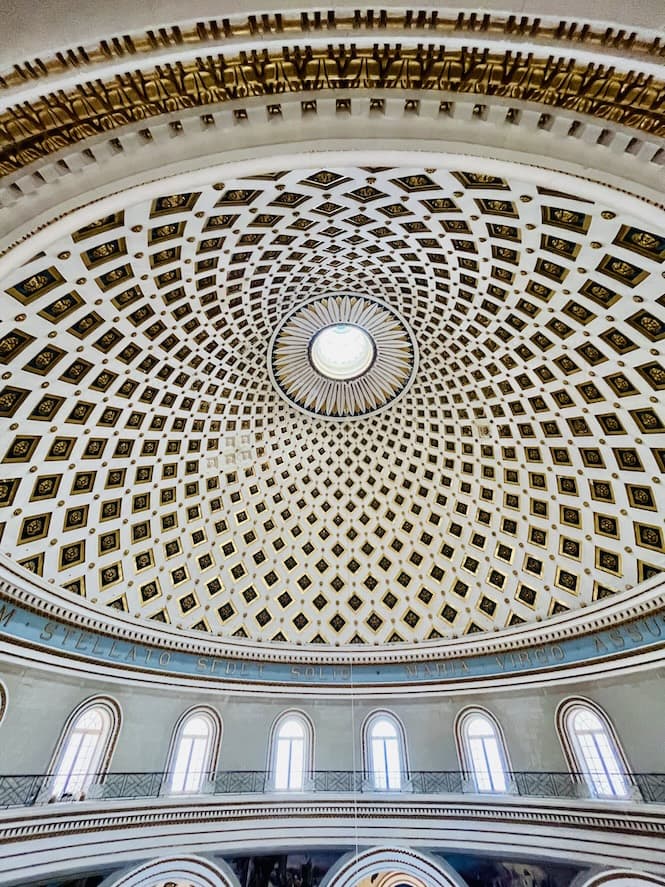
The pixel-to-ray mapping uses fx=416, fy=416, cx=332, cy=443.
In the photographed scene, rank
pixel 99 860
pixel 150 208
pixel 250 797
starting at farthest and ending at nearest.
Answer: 1. pixel 250 797
2. pixel 99 860
3. pixel 150 208

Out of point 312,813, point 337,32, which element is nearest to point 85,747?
point 312,813

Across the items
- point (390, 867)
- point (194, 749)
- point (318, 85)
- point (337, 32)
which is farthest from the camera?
point (194, 749)

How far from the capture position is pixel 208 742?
14875 mm

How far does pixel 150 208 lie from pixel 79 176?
4439mm

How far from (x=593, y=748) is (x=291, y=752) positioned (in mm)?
10257

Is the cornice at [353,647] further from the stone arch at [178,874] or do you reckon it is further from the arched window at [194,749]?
the stone arch at [178,874]

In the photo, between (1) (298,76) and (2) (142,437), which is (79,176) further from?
(2) (142,437)

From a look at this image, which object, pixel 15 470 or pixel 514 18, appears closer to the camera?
pixel 514 18

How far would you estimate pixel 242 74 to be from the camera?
4.31m

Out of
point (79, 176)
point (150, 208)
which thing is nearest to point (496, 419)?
point (150, 208)

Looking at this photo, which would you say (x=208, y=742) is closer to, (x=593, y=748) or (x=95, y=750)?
(x=95, y=750)

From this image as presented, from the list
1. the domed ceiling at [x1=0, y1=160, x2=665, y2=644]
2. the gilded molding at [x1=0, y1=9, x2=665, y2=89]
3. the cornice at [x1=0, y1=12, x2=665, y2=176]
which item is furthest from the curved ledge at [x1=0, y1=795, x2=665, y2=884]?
the gilded molding at [x1=0, y1=9, x2=665, y2=89]

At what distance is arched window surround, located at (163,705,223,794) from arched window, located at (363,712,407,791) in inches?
218

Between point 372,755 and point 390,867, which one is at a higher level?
point 372,755
